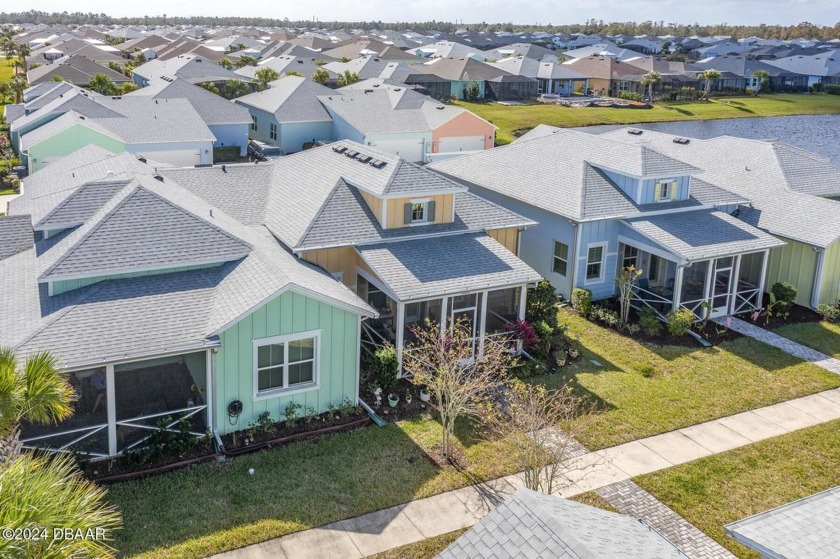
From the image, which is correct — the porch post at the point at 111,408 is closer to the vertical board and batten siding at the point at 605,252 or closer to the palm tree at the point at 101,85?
the vertical board and batten siding at the point at 605,252

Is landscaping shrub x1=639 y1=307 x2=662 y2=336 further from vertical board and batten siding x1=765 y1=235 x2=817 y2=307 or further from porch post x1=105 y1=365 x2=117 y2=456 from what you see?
porch post x1=105 y1=365 x2=117 y2=456

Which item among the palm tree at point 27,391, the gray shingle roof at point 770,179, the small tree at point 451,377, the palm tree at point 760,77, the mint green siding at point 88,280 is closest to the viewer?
the palm tree at point 27,391

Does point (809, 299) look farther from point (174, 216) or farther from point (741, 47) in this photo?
point (741, 47)

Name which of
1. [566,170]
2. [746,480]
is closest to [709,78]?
[566,170]

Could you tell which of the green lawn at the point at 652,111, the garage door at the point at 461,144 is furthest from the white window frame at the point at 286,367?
the green lawn at the point at 652,111

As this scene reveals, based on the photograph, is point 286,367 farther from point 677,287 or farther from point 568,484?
point 677,287

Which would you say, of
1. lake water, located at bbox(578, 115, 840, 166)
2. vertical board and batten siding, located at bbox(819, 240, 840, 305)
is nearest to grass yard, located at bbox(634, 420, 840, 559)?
vertical board and batten siding, located at bbox(819, 240, 840, 305)
